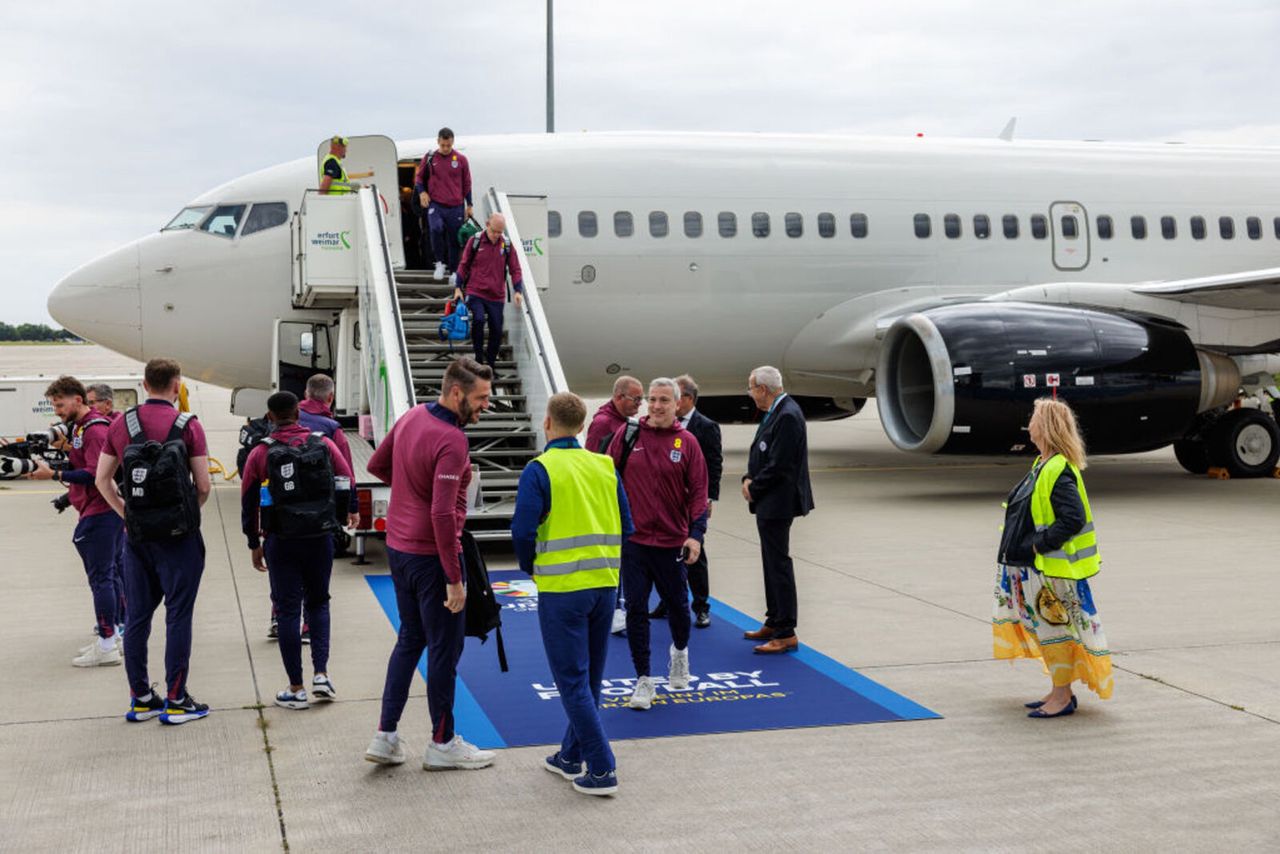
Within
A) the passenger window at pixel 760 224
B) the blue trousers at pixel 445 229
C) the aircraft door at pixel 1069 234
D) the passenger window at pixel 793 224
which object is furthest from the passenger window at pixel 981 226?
the blue trousers at pixel 445 229

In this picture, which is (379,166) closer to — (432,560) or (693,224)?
(693,224)

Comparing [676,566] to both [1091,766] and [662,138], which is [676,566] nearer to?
[1091,766]

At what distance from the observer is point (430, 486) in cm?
504

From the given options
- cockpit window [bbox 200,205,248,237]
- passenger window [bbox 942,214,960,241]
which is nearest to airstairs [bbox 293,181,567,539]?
cockpit window [bbox 200,205,248,237]

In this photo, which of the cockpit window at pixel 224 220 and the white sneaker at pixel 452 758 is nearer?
the white sneaker at pixel 452 758

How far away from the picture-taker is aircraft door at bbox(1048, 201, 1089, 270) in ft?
51.8

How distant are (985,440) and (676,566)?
7588 mm

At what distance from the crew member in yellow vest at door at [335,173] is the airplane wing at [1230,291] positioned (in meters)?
8.28

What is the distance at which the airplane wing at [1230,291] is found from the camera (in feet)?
44.4

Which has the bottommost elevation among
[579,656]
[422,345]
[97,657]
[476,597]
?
[97,657]

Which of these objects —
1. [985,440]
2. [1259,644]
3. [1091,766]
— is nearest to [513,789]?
[1091,766]

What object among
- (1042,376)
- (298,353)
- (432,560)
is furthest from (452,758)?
(1042,376)

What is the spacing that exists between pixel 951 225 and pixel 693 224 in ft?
10.3

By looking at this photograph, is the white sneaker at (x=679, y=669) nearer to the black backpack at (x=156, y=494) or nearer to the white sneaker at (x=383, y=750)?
the white sneaker at (x=383, y=750)
